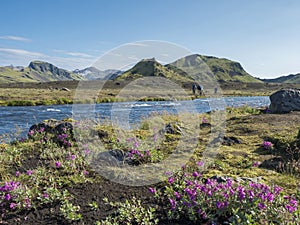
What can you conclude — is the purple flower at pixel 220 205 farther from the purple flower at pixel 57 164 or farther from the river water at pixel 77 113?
the river water at pixel 77 113

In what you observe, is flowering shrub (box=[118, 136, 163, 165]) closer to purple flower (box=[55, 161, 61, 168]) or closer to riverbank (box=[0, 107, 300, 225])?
riverbank (box=[0, 107, 300, 225])

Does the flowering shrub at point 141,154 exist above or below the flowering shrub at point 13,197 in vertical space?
above

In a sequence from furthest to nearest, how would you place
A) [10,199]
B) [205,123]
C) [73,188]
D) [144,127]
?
[205,123]
[144,127]
[73,188]
[10,199]

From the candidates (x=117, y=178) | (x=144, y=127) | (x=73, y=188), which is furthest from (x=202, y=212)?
(x=144, y=127)

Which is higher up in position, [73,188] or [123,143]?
[123,143]

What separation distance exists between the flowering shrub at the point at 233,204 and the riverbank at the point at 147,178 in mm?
17

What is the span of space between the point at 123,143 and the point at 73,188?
10.3 ft

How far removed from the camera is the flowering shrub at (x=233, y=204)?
14.8 ft

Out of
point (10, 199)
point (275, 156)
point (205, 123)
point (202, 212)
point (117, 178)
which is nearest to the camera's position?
point (202, 212)

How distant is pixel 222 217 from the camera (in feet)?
16.8

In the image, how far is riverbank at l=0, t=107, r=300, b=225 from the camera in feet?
16.5

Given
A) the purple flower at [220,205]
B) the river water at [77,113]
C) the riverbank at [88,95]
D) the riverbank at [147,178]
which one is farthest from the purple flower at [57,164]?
the riverbank at [88,95]

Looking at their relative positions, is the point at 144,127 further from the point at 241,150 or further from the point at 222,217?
the point at 222,217

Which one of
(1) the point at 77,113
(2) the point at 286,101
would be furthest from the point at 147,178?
(1) the point at 77,113
